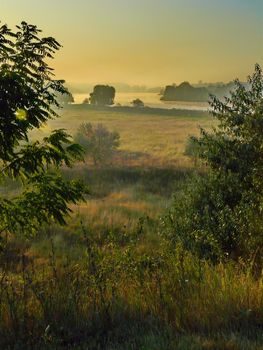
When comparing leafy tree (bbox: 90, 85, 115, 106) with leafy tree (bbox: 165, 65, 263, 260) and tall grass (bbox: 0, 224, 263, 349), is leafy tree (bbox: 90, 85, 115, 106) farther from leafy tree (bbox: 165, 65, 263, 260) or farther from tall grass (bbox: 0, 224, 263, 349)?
tall grass (bbox: 0, 224, 263, 349)

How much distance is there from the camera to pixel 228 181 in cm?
1114

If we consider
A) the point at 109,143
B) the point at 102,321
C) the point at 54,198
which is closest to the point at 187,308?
the point at 102,321

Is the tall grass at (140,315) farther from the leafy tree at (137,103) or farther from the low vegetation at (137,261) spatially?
the leafy tree at (137,103)

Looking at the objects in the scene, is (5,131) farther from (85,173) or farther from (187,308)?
(85,173)

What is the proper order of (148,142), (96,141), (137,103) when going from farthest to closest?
1. (137,103)
2. (148,142)
3. (96,141)

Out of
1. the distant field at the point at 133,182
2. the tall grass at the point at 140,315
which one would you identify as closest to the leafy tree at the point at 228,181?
the distant field at the point at 133,182

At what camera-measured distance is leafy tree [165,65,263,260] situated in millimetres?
10258

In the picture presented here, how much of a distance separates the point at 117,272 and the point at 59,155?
1.88 m

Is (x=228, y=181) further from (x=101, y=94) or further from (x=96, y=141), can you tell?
(x=101, y=94)

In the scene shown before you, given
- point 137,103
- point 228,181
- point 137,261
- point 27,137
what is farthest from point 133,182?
point 137,103

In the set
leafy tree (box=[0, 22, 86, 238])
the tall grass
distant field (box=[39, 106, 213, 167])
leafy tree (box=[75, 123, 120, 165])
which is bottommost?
distant field (box=[39, 106, 213, 167])

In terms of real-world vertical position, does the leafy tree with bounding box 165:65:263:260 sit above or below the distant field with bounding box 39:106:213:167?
above

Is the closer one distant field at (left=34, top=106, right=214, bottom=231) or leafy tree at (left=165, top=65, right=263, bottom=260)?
leafy tree at (left=165, top=65, right=263, bottom=260)

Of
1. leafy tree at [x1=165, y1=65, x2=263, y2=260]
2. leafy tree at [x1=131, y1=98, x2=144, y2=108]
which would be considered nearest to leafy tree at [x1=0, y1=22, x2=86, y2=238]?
leafy tree at [x1=165, y1=65, x2=263, y2=260]
